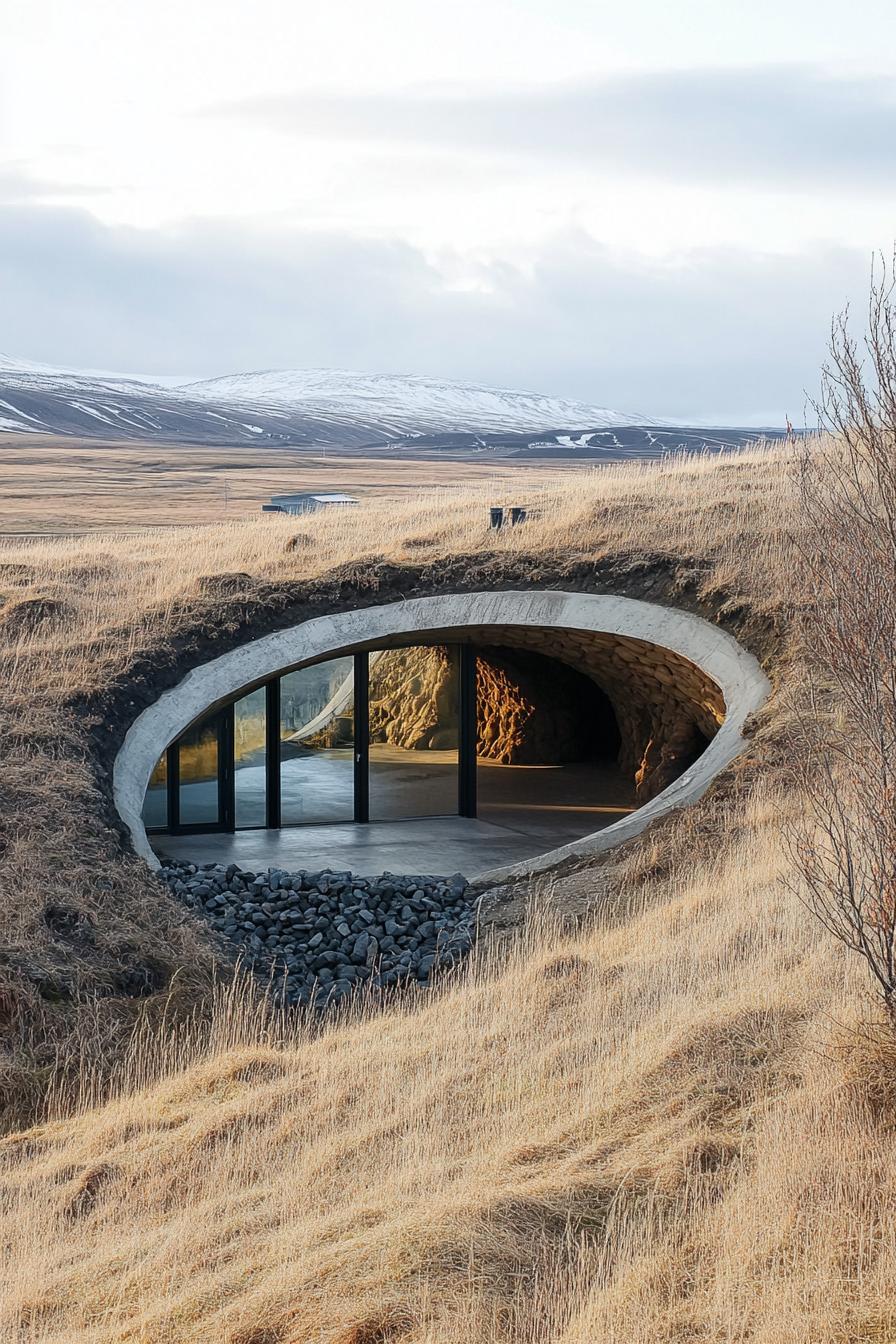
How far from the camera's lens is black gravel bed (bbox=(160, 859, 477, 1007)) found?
11172 millimetres

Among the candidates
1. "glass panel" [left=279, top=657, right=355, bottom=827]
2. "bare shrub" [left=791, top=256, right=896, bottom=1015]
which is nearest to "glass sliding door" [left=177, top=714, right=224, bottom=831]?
"glass panel" [left=279, top=657, right=355, bottom=827]

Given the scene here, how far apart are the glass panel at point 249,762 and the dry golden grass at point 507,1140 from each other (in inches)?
137

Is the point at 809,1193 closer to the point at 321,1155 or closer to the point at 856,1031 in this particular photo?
the point at 856,1031

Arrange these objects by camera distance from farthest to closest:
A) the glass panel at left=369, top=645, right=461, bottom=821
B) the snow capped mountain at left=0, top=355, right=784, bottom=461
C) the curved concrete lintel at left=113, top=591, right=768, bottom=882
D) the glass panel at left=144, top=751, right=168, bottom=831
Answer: the snow capped mountain at left=0, top=355, right=784, bottom=461, the glass panel at left=369, top=645, right=461, bottom=821, the glass panel at left=144, top=751, right=168, bottom=831, the curved concrete lintel at left=113, top=591, right=768, bottom=882

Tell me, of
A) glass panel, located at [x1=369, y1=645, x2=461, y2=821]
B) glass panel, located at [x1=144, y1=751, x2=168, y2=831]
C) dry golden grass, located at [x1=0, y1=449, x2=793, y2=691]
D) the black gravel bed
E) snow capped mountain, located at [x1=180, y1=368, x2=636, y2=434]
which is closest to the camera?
the black gravel bed

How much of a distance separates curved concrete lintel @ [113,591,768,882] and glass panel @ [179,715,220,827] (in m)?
0.96

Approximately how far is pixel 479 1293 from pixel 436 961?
6.37 meters

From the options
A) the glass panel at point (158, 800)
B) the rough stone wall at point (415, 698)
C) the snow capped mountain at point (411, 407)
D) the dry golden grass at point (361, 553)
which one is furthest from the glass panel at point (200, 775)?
the snow capped mountain at point (411, 407)

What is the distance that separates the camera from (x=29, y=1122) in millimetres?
8484

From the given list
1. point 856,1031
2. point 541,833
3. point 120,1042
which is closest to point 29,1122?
point 120,1042

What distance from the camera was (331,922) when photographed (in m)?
12.0

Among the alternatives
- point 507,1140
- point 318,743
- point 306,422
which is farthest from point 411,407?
point 507,1140

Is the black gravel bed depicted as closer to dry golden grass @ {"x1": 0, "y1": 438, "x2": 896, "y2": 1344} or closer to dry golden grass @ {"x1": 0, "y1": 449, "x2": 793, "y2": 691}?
dry golden grass @ {"x1": 0, "y1": 438, "x2": 896, "y2": 1344}

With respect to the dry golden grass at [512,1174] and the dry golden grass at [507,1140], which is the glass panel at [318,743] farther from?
the dry golden grass at [512,1174]
